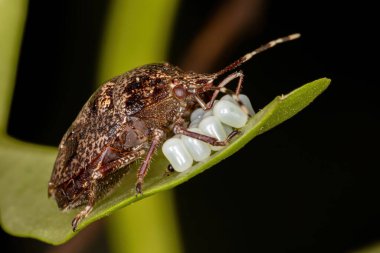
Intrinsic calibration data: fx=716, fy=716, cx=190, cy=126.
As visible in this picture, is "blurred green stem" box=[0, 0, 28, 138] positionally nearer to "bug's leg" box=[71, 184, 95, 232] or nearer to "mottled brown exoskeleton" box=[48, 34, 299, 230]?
"mottled brown exoskeleton" box=[48, 34, 299, 230]

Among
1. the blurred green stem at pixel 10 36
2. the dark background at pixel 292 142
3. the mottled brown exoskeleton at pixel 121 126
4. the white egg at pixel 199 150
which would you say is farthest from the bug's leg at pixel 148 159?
the dark background at pixel 292 142

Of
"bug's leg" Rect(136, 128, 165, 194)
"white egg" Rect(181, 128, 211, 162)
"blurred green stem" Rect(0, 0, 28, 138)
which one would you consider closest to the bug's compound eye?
"bug's leg" Rect(136, 128, 165, 194)

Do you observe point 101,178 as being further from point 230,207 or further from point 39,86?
point 39,86

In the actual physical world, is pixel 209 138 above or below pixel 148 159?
above

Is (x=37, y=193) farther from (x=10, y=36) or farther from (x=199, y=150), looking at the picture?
(x=199, y=150)

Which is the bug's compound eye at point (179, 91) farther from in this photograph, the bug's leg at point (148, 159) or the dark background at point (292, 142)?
the dark background at point (292, 142)

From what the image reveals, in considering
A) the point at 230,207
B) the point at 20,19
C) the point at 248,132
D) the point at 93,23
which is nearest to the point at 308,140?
the point at 230,207

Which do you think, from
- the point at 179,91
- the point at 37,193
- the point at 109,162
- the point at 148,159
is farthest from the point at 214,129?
the point at 37,193

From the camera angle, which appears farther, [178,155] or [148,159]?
[148,159]

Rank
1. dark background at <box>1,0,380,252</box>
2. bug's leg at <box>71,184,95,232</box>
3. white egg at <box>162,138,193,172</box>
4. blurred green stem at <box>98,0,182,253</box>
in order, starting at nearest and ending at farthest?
1. white egg at <box>162,138,193,172</box>
2. bug's leg at <box>71,184,95,232</box>
3. blurred green stem at <box>98,0,182,253</box>
4. dark background at <box>1,0,380,252</box>
